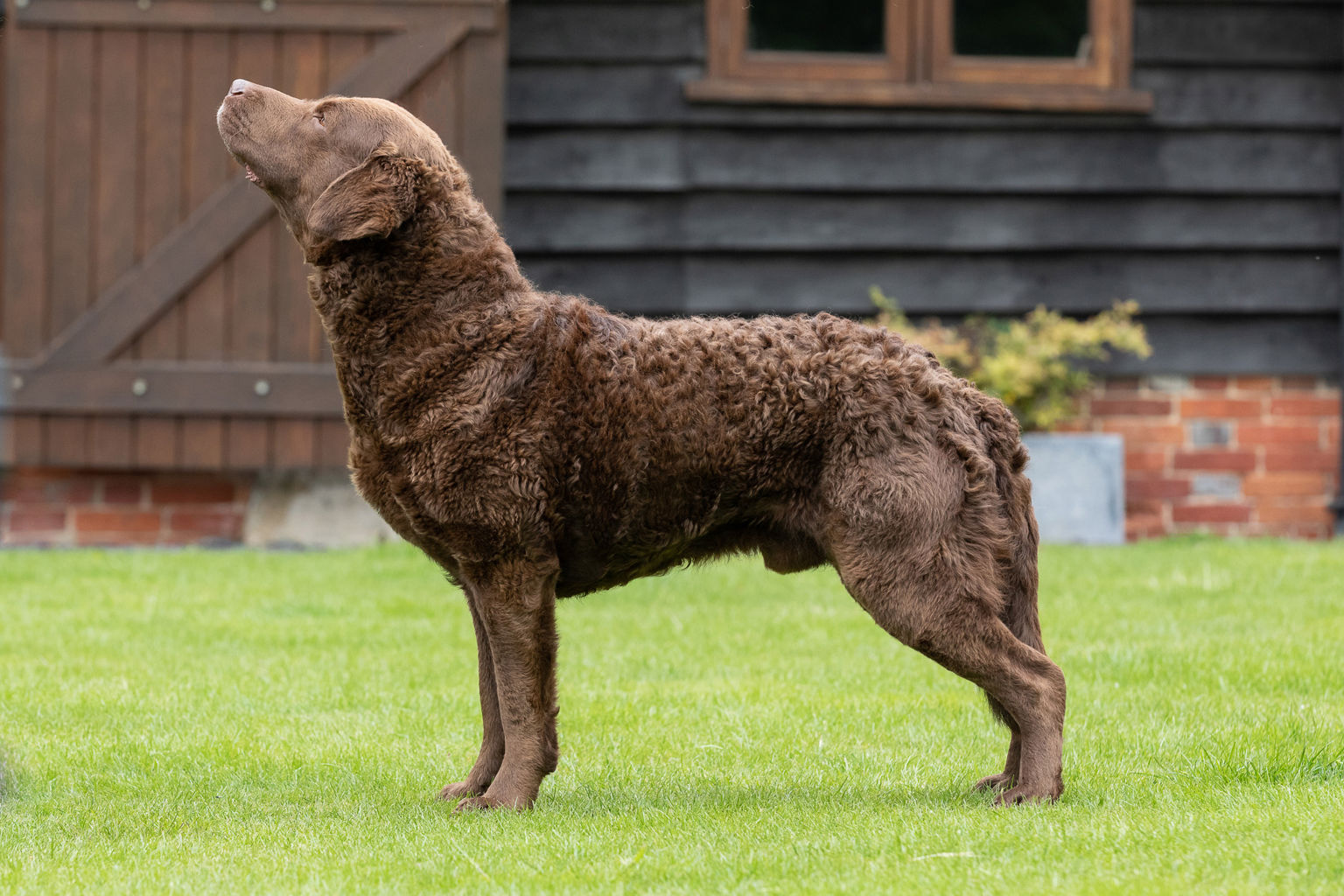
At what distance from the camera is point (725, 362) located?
351 centimetres

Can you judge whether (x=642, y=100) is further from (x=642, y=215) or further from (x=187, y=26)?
(x=187, y=26)

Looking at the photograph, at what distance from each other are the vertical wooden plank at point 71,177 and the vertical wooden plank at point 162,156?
26 centimetres

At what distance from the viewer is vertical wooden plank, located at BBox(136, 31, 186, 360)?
7344 mm

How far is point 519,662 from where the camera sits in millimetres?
3465

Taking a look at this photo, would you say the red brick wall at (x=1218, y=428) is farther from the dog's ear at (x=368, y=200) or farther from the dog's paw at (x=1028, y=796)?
the dog's ear at (x=368, y=200)

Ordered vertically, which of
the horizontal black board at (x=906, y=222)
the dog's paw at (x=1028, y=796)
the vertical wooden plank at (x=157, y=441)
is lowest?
the dog's paw at (x=1028, y=796)

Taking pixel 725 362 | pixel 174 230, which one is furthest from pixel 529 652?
pixel 174 230

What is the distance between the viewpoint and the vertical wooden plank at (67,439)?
292 inches

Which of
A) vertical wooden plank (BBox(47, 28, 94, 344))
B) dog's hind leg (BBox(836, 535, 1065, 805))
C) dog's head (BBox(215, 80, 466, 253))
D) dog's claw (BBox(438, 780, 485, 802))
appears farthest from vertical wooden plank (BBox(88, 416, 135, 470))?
dog's hind leg (BBox(836, 535, 1065, 805))

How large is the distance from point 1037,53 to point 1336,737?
16.1ft

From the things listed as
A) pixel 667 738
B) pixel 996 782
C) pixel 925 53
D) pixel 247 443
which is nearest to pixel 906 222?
pixel 925 53

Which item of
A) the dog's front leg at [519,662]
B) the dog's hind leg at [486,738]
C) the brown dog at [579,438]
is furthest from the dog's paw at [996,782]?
the dog's hind leg at [486,738]

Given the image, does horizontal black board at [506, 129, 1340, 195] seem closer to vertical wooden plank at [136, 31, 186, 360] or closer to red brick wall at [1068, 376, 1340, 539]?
red brick wall at [1068, 376, 1340, 539]

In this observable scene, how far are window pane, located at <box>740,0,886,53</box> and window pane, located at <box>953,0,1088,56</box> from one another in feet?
1.43
